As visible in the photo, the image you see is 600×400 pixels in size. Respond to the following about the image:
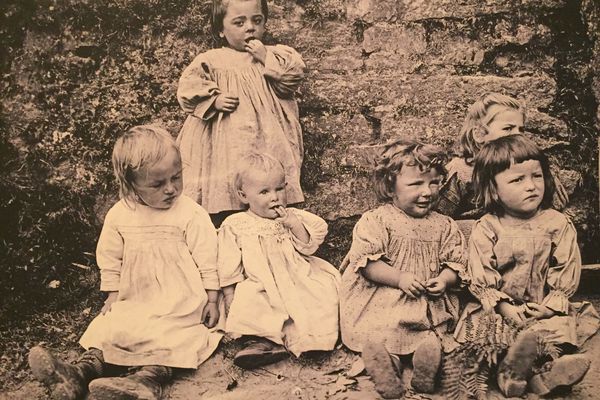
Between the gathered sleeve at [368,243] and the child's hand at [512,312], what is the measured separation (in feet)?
1.66

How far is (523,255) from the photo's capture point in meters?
3.72

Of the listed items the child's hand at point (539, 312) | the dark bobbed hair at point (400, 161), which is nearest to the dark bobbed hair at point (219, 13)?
the dark bobbed hair at point (400, 161)

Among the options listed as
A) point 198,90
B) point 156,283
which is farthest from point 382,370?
point 198,90

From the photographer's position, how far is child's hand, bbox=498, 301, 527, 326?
11.9 ft

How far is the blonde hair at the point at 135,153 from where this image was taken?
3.76m

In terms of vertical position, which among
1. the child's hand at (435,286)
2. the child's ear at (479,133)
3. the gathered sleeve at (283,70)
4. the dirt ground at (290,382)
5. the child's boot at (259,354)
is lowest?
the dirt ground at (290,382)

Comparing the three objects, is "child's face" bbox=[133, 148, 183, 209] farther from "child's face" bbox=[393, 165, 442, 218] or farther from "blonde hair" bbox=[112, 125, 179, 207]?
"child's face" bbox=[393, 165, 442, 218]

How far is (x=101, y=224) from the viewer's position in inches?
161

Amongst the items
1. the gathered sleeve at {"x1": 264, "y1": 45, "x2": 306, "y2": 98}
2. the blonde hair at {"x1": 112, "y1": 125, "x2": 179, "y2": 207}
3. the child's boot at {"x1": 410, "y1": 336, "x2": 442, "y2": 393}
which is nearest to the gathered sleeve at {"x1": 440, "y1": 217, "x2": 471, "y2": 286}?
the child's boot at {"x1": 410, "y1": 336, "x2": 442, "y2": 393}

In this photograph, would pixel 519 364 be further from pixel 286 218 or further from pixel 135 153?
pixel 135 153

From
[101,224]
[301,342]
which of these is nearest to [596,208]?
[301,342]

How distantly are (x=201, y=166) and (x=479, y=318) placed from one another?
51.4 inches

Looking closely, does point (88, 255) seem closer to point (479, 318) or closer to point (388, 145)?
point (388, 145)

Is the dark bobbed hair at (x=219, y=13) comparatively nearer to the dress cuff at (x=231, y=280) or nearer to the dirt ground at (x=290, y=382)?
the dress cuff at (x=231, y=280)
